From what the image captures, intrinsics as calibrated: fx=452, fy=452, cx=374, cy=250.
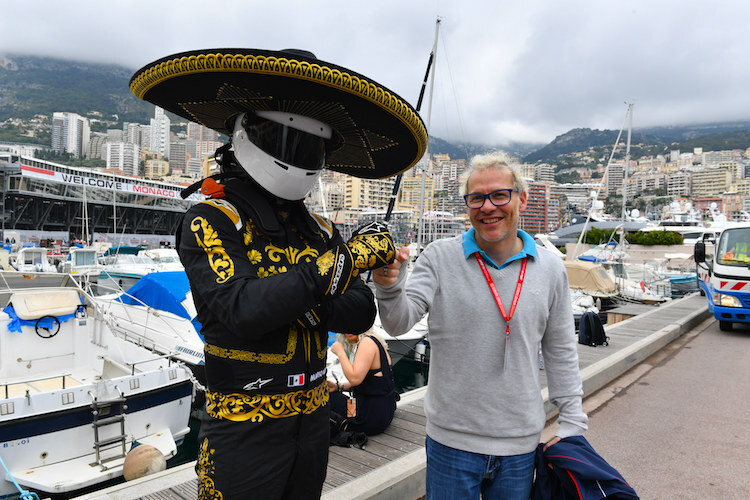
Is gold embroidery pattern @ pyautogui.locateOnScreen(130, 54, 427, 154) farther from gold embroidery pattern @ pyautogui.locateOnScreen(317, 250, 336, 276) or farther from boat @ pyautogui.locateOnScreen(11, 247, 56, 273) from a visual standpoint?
boat @ pyautogui.locateOnScreen(11, 247, 56, 273)

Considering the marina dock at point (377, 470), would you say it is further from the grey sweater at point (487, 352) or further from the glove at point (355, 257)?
the glove at point (355, 257)

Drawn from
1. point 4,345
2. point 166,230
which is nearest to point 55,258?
point 4,345

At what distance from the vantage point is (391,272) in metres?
1.57

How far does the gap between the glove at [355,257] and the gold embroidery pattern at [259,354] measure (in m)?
0.28

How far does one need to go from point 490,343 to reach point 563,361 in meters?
0.39

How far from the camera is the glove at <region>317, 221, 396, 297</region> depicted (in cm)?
131

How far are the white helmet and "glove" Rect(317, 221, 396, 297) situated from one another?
307 mm

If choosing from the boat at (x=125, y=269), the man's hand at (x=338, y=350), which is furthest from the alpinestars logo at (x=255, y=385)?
the boat at (x=125, y=269)

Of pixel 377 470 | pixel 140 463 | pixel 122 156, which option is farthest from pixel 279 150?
pixel 122 156

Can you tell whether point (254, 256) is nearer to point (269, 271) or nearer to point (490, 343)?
point (269, 271)

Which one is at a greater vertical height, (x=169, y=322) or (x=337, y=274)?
(x=337, y=274)

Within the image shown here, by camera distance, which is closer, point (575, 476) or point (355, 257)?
point (355, 257)

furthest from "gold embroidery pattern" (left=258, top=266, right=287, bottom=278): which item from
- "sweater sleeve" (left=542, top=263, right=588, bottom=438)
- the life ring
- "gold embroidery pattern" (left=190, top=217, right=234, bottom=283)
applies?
the life ring

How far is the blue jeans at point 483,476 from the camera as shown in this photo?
1790 mm
